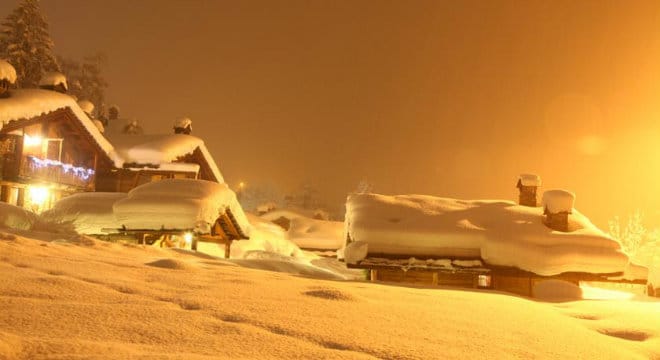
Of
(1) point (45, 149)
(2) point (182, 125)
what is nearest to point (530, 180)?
(2) point (182, 125)

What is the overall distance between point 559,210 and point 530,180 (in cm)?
364

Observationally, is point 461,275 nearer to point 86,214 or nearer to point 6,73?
point 86,214

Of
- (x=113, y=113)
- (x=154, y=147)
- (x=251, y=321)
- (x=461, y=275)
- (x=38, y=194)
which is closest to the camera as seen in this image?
A: (x=251, y=321)

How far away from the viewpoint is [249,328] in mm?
4312

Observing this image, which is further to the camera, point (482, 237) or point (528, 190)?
point (528, 190)

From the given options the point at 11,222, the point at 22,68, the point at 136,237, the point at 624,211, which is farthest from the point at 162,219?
the point at 624,211

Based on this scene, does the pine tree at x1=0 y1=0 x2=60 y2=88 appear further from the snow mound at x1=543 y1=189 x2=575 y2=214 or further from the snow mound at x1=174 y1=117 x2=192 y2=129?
the snow mound at x1=543 y1=189 x2=575 y2=214

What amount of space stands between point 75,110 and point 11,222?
10.6m

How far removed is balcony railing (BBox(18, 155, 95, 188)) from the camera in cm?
2405

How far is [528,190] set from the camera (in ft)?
69.9

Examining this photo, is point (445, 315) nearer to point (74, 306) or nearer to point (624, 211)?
point (74, 306)

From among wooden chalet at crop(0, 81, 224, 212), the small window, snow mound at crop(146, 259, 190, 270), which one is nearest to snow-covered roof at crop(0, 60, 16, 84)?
wooden chalet at crop(0, 81, 224, 212)

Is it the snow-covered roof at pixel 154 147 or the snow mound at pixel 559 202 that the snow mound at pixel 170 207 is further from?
the snow mound at pixel 559 202

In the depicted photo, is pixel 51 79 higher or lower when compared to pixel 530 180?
higher
